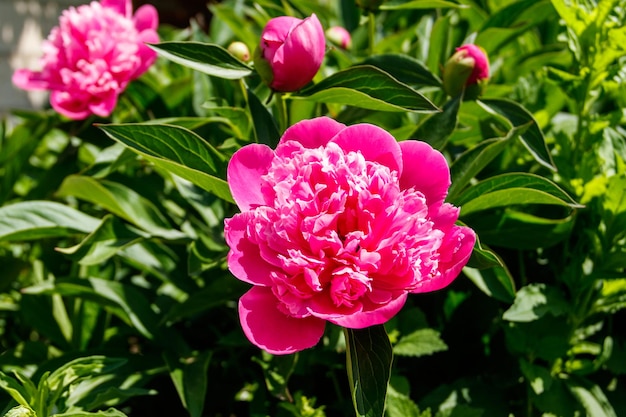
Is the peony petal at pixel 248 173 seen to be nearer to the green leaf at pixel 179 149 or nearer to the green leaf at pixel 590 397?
the green leaf at pixel 179 149

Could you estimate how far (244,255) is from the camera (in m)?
0.80

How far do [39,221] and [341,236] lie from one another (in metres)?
0.58

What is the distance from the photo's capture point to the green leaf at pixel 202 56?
937 millimetres

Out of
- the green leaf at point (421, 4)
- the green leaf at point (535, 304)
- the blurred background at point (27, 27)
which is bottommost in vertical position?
the blurred background at point (27, 27)

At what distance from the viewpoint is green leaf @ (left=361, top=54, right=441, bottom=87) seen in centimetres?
112

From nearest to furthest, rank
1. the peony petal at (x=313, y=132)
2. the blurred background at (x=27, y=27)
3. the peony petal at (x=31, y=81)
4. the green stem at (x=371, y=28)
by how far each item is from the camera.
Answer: the peony petal at (x=313, y=132)
the green stem at (x=371, y=28)
the peony petal at (x=31, y=81)
the blurred background at (x=27, y=27)

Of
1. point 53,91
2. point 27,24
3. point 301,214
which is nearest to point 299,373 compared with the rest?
point 301,214

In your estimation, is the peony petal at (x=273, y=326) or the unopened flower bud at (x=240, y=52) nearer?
the peony petal at (x=273, y=326)

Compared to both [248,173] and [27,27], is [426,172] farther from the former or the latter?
[27,27]

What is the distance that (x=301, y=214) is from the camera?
2.58 feet

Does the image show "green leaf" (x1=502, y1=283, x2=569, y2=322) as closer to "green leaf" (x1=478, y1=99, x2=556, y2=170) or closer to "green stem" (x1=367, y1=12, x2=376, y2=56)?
"green leaf" (x1=478, y1=99, x2=556, y2=170)

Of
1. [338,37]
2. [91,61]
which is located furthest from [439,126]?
[91,61]

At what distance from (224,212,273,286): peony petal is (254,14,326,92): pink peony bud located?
22 centimetres

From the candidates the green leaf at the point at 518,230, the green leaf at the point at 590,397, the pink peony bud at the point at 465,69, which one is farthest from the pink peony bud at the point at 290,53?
the green leaf at the point at 590,397
